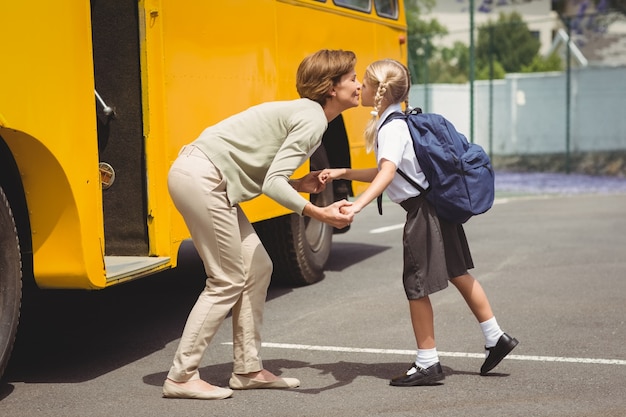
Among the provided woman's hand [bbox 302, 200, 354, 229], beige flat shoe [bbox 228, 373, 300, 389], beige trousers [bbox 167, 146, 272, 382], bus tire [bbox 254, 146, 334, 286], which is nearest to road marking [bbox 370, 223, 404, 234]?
bus tire [bbox 254, 146, 334, 286]

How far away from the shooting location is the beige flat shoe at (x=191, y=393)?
522 cm

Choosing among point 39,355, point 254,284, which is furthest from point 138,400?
point 39,355

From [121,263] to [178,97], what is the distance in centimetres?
98

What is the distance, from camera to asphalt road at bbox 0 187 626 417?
5168mm

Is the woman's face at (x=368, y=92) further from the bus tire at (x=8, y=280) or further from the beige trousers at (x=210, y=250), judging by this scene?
the bus tire at (x=8, y=280)

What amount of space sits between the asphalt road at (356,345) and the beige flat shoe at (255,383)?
0.07 metres

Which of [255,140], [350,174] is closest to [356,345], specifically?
[350,174]

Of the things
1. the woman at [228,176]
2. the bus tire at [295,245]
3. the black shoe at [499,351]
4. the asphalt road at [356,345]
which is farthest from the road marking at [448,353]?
the bus tire at [295,245]

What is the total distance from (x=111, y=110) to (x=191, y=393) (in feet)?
5.42

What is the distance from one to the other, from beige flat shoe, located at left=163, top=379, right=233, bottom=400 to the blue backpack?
1.33 meters

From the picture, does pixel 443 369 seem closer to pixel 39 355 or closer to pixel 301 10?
pixel 39 355

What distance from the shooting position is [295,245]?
8484 mm

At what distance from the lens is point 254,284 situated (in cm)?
537

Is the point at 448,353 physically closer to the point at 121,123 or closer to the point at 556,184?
the point at 121,123
